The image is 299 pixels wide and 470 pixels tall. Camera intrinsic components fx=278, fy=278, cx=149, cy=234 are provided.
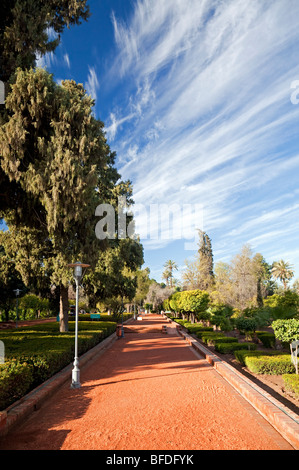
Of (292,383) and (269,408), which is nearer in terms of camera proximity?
(269,408)

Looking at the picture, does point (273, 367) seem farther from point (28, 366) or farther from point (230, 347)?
point (28, 366)

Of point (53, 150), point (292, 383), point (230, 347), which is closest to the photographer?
point (292, 383)

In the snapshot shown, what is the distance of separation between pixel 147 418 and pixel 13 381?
2.93 metres

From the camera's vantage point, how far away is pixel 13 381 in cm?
589

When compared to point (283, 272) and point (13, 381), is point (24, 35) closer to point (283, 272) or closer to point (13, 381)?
point (13, 381)

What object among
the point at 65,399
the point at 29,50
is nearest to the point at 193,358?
the point at 65,399

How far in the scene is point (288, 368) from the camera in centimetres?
916

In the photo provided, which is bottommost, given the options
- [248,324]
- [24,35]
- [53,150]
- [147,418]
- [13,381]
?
[248,324]

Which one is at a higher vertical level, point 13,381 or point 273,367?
point 13,381

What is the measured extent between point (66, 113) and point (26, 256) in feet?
31.1

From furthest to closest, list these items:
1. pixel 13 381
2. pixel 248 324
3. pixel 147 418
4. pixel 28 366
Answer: pixel 248 324 < pixel 28 366 < pixel 13 381 < pixel 147 418

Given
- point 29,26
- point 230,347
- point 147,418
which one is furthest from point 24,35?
point 230,347
